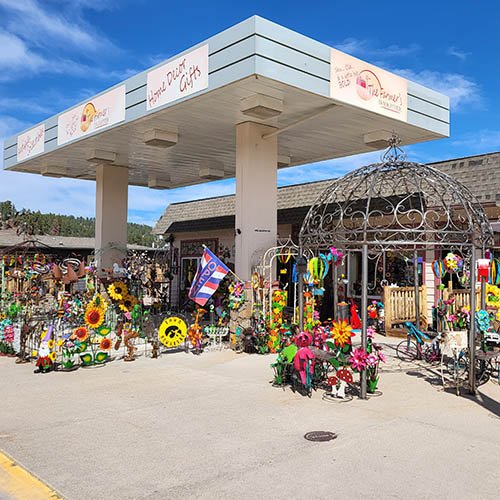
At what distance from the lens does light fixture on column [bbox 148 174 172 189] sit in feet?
62.8

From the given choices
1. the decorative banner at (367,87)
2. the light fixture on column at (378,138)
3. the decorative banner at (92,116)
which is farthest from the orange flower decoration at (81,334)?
the light fixture on column at (378,138)

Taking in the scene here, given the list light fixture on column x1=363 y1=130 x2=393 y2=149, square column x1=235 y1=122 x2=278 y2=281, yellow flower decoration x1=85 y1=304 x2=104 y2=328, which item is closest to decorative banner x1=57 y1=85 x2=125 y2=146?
square column x1=235 y1=122 x2=278 y2=281

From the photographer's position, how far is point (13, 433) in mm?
6020

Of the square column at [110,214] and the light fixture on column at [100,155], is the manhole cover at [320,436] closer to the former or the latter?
the light fixture on column at [100,155]

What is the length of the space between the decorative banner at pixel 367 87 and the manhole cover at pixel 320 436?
21.8 ft

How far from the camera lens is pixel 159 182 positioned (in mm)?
19891

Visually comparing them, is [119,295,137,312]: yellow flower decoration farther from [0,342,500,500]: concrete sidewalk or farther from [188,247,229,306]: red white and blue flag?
[0,342,500,500]: concrete sidewalk

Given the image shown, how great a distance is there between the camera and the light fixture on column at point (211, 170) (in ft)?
55.6

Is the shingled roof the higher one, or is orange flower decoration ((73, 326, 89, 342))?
the shingled roof

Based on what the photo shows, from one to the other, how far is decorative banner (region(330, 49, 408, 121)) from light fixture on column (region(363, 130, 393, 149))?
943 millimetres

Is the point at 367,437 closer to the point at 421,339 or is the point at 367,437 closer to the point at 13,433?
the point at 13,433

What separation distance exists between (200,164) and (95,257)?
14.2ft

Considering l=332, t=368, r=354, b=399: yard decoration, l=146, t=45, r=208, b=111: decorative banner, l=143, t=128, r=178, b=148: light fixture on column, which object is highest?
l=146, t=45, r=208, b=111: decorative banner

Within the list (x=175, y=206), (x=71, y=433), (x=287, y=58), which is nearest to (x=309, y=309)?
(x=287, y=58)
